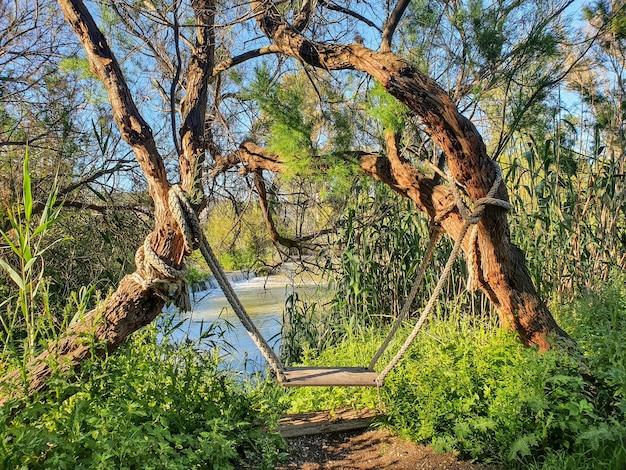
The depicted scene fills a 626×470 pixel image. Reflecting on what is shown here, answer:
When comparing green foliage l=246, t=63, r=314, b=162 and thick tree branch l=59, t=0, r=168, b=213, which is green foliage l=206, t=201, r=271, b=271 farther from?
thick tree branch l=59, t=0, r=168, b=213

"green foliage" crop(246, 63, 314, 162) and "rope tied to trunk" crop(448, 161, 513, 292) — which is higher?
"green foliage" crop(246, 63, 314, 162)

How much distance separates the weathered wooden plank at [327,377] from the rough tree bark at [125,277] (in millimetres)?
570

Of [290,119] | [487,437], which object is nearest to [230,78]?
[290,119]

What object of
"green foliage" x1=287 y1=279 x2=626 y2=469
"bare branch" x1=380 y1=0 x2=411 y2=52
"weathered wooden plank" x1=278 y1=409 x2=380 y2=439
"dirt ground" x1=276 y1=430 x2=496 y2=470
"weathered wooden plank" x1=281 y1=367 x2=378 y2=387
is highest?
"bare branch" x1=380 y1=0 x2=411 y2=52

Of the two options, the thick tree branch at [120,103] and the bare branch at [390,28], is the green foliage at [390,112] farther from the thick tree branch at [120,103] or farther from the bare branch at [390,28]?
the thick tree branch at [120,103]

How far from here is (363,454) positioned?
6.94ft

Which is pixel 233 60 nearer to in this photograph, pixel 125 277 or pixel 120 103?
pixel 120 103

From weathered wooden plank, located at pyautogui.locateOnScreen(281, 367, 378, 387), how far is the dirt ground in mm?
420

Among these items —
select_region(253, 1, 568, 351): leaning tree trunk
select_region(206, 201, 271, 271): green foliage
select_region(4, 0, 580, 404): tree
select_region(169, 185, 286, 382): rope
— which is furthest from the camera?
select_region(206, 201, 271, 271): green foliage

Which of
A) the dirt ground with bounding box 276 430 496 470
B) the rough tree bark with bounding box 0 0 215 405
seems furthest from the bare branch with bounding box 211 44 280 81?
the dirt ground with bounding box 276 430 496 470

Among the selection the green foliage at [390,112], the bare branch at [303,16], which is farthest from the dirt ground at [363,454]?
the bare branch at [303,16]

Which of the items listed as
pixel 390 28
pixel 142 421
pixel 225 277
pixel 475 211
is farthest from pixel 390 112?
pixel 142 421

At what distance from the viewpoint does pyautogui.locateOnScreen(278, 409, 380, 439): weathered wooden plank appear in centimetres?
223

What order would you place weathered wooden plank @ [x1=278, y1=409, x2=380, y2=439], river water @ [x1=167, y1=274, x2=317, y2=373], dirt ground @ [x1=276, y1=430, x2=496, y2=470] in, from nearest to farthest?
1. dirt ground @ [x1=276, y1=430, x2=496, y2=470]
2. weathered wooden plank @ [x1=278, y1=409, x2=380, y2=439]
3. river water @ [x1=167, y1=274, x2=317, y2=373]
